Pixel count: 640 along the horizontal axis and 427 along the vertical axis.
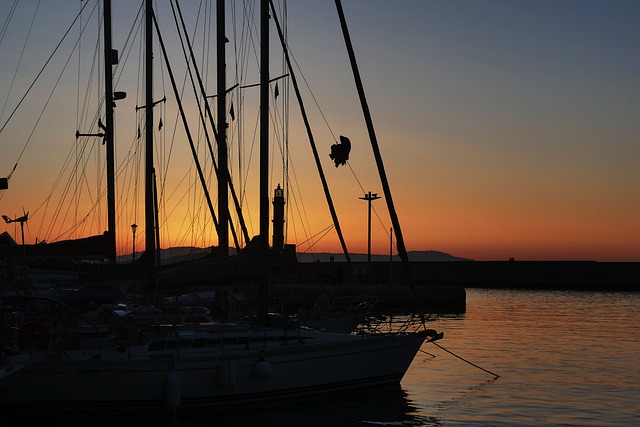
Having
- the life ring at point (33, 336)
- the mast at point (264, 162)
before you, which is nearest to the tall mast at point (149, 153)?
the mast at point (264, 162)

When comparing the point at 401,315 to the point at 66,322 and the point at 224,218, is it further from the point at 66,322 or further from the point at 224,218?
the point at 66,322

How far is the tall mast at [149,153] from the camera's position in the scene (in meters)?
30.3

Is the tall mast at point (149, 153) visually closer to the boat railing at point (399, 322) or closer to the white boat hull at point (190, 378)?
the boat railing at point (399, 322)

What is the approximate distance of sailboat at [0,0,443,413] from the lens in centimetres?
1950

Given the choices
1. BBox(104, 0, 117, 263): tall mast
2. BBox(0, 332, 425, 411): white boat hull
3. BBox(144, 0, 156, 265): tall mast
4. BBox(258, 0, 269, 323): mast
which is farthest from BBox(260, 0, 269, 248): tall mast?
BBox(104, 0, 117, 263): tall mast

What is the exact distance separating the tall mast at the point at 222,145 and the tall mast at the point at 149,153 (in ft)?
14.7

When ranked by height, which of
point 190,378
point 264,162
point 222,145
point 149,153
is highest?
point 149,153

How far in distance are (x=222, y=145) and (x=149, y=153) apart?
20.6ft

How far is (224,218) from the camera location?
25.9 meters

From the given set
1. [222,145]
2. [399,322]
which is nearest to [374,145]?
[222,145]

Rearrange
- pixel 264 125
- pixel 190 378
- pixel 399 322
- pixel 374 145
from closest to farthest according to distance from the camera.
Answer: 1. pixel 190 378
2. pixel 264 125
3. pixel 374 145
4. pixel 399 322

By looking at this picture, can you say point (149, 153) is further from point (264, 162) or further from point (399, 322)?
point (399, 322)

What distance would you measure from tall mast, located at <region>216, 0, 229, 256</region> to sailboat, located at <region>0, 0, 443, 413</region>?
10.5 feet

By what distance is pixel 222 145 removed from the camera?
26062 millimetres
